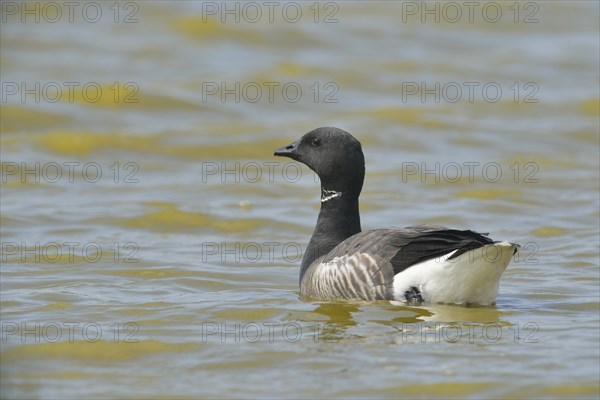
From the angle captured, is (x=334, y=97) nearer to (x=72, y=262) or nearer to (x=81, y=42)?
(x=81, y=42)

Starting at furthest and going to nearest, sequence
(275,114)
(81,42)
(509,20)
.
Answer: (509,20) < (81,42) < (275,114)

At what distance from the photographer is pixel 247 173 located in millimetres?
16625

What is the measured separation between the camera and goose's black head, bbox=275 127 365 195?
1066 cm

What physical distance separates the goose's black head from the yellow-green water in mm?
1145

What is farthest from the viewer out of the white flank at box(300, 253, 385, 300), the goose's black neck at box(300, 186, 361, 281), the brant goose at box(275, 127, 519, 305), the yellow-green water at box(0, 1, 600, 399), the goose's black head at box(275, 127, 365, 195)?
the goose's black neck at box(300, 186, 361, 281)

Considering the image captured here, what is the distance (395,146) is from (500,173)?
83.5 inches

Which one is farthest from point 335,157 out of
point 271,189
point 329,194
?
point 271,189

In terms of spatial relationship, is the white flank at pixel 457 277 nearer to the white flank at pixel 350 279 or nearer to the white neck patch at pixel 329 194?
the white flank at pixel 350 279

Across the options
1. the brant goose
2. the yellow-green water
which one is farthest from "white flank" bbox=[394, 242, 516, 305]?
the yellow-green water

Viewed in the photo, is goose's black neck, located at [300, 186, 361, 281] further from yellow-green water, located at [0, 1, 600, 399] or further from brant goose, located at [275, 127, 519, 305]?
yellow-green water, located at [0, 1, 600, 399]

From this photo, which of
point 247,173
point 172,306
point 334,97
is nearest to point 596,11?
point 334,97

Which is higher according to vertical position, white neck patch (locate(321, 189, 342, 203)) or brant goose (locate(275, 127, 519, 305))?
white neck patch (locate(321, 189, 342, 203))

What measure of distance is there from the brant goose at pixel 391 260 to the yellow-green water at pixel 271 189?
0.57 feet

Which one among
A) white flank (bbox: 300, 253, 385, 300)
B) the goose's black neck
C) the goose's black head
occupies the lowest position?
white flank (bbox: 300, 253, 385, 300)
